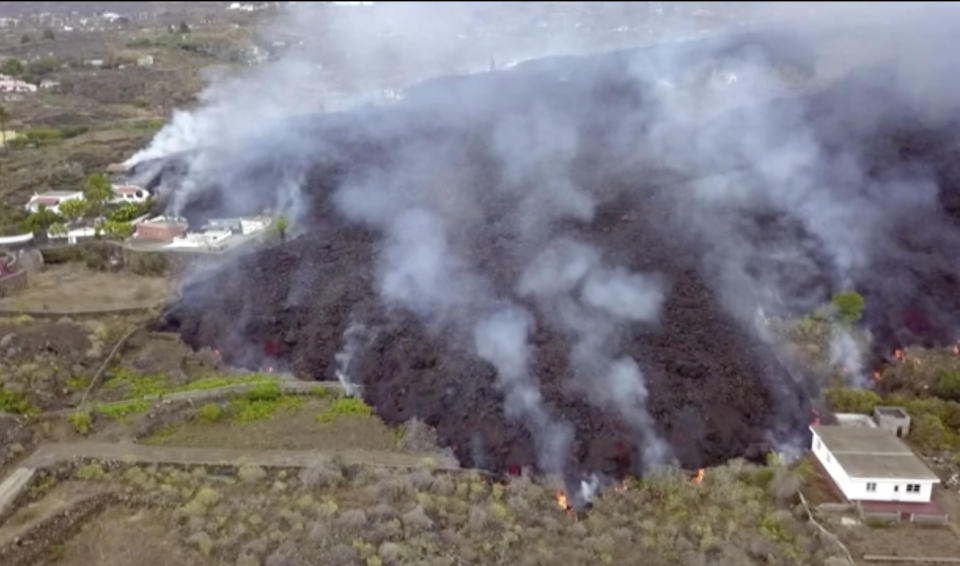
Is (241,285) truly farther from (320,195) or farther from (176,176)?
(176,176)

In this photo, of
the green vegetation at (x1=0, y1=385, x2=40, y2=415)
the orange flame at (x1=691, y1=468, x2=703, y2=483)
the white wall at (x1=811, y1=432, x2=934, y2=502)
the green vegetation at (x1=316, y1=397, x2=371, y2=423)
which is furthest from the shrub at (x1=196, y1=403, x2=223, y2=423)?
the white wall at (x1=811, y1=432, x2=934, y2=502)

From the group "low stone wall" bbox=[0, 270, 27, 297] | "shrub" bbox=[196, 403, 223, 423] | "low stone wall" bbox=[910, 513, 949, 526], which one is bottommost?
"low stone wall" bbox=[0, 270, 27, 297]

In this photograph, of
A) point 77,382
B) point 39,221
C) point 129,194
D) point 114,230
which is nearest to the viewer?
point 77,382

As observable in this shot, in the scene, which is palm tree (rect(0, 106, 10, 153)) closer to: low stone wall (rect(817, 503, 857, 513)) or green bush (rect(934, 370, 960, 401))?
low stone wall (rect(817, 503, 857, 513))

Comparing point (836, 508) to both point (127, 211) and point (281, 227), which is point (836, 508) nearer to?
point (281, 227)

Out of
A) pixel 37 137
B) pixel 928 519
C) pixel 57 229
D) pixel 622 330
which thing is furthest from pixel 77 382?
pixel 37 137

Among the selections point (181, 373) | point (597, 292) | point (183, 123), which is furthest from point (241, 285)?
point (183, 123)

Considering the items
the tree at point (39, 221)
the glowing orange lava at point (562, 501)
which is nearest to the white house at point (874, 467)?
the glowing orange lava at point (562, 501)

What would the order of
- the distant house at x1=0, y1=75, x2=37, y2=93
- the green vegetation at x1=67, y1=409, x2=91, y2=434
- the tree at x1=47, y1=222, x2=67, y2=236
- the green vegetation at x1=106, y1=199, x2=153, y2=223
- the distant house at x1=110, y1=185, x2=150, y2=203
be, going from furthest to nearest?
the distant house at x1=0, y1=75, x2=37, y2=93, the distant house at x1=110, y1=185, x2=150, y2=203, the green vegetation at x1=106, y1=199, x2=153, y2=223, the tree at x1=47, y1=222, x2=67, y2=236, the green vegetation at x1=67, y1=409, x2=91, y2=434
